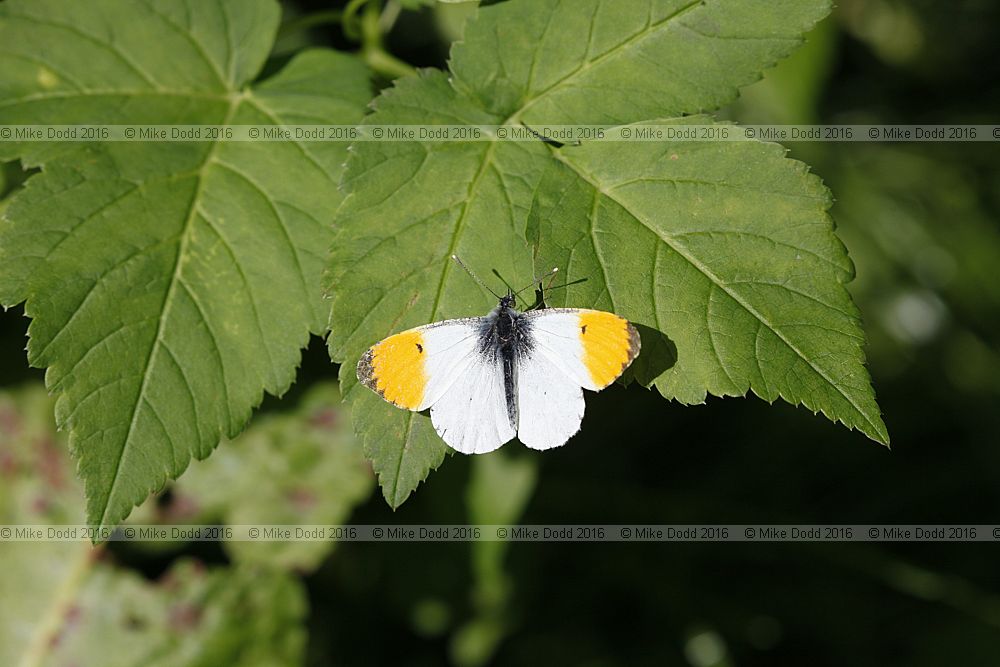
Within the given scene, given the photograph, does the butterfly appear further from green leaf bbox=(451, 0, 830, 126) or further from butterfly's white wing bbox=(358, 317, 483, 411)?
green leaf bbox=(451, 0, 830, 126)

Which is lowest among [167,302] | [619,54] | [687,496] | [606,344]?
[687,496]

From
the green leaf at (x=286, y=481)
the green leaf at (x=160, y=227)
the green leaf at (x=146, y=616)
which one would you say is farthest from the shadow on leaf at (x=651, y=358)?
the green leaf at (x=146, y=616)

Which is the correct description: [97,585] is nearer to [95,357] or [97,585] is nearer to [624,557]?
[95,357]

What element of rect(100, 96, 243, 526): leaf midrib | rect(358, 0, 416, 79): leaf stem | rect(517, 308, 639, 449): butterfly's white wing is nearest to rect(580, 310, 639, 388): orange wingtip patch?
rect(517, 308, 639, 449): butterfly's white wing

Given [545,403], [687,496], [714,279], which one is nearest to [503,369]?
[545,403]

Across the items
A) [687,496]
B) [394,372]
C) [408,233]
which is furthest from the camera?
[687,496]

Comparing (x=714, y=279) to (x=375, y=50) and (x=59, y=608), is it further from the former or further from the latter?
(x=59, y=608)
